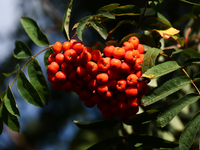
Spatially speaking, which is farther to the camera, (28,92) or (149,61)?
(28,92)

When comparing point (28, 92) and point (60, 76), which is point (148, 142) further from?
point (28, 92)

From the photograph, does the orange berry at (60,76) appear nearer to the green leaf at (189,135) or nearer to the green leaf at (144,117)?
the green leaf at (144,117)

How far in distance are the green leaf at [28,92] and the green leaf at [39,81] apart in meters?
0.04

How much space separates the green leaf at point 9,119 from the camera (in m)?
1.44

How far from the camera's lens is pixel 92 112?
2.99 meters

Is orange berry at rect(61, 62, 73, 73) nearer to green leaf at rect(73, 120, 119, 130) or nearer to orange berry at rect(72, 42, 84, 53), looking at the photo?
orange berry at rect(72, 42, 84, 53)

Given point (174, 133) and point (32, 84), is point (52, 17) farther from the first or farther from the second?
point (174, 133)

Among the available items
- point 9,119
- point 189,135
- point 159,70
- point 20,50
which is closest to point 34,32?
point 20,50

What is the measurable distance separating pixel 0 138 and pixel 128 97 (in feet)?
8.21

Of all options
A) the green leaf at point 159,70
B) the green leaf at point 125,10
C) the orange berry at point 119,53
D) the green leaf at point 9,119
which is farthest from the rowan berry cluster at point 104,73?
the green leaf at point 9,119

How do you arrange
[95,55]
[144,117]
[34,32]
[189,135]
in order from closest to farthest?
[189,135], [95,55], [144,117], [34,32]

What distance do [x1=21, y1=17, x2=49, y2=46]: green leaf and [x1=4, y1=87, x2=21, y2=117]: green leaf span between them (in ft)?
1.33

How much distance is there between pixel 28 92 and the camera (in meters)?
1.42

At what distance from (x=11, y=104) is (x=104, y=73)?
685mm
